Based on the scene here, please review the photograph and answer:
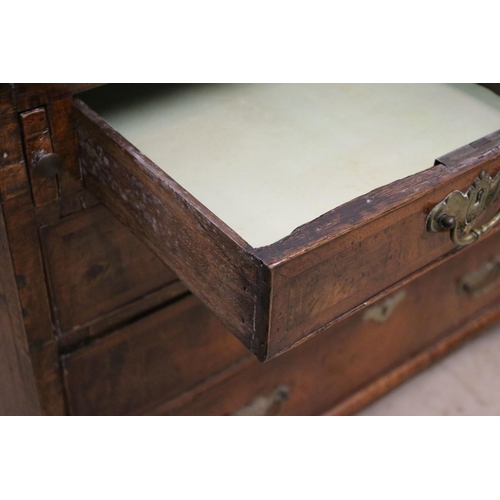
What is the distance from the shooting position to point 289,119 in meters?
0.80

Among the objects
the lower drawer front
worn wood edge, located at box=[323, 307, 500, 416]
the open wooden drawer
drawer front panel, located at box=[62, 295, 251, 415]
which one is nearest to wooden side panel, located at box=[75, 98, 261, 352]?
the open wooden drawer

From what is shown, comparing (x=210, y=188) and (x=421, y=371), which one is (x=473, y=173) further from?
(x=421, y=371)

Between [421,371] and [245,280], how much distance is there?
77 centimetres

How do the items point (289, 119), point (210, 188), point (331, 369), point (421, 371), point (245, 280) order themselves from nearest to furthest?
point (245, 280), point (210, 188), point (289, 119), point (331, 369), point (421, 371)

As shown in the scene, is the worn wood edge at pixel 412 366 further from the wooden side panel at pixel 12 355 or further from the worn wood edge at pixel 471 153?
the worn wood edge at pixel 471 153

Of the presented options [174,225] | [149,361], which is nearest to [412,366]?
[149,361]

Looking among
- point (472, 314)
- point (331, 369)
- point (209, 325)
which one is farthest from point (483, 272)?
point (209, 325)

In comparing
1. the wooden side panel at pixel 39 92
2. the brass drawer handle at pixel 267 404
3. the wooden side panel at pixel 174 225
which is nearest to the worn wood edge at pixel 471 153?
the wooden side panel at pixel 174 225

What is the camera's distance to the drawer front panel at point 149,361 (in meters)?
0.88

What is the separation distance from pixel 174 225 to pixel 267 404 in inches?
19.7

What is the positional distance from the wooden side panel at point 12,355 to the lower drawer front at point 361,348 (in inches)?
6.9

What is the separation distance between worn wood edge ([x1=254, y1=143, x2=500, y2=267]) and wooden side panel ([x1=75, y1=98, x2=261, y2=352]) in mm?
24

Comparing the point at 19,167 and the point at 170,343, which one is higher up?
the point at 19,167

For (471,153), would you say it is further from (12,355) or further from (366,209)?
(12,355)
